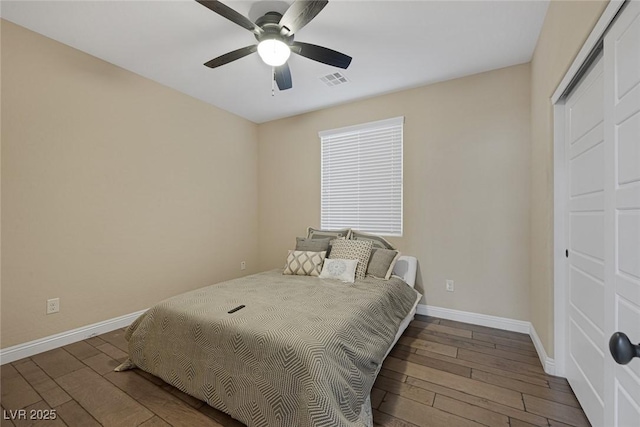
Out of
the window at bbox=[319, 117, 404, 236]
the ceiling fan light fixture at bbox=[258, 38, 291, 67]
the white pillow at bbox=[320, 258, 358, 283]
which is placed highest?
the ceiling fan light fixture at bbox=[258, 38, 291, 67]

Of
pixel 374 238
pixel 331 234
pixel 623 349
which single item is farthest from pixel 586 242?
pixel 331 234

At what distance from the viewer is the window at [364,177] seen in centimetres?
349

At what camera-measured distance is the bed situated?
1398 mm

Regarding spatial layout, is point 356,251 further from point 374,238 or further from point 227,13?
point 227,13

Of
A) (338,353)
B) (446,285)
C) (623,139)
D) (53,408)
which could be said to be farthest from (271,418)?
(446,285)

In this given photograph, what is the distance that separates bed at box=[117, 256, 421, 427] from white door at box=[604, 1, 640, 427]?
42.8 inches

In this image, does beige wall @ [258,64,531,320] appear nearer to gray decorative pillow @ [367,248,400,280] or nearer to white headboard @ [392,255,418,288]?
white headboard @ [392,255,418,288]

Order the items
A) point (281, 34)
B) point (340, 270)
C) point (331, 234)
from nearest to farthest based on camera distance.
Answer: point (281, 34) < point (340, 270) < point (331, 234)

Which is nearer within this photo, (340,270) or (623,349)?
(623,349)

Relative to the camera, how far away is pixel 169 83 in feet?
10.7

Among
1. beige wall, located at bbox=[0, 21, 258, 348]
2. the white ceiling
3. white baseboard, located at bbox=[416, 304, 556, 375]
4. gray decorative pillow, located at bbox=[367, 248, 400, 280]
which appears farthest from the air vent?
white baseboard, located at bbox=[416, 304, 556, 375]

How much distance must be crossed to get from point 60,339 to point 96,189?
4.71 feet

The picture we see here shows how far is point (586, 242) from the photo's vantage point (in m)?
1.60

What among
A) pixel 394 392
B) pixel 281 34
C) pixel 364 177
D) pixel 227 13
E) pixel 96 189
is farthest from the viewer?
pixel 364 177
